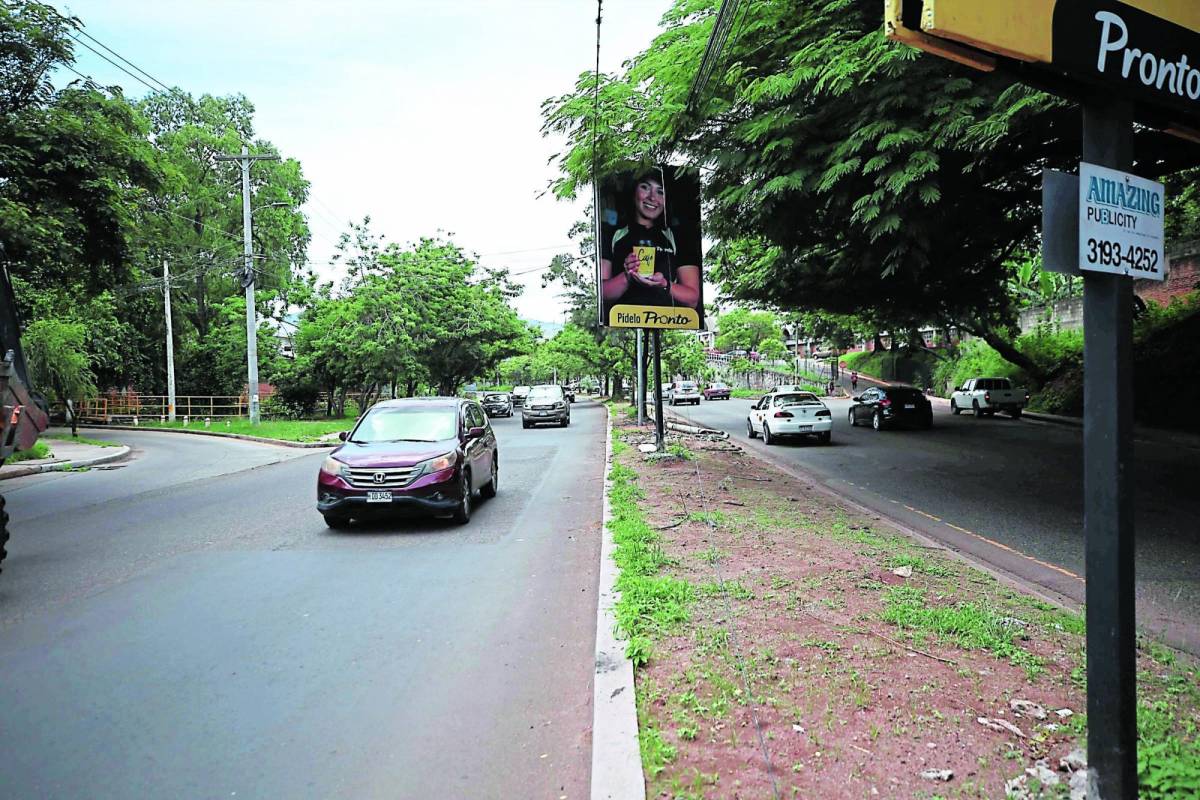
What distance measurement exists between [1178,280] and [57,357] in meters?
42.5

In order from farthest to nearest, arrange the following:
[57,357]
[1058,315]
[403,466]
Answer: [1058,315]
[57,357]
[403,466]

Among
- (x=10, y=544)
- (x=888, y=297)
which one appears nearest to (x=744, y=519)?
(x=10, y=544)

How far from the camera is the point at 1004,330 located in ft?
116

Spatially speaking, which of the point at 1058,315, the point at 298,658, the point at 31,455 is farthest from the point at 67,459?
the point at 1058,315

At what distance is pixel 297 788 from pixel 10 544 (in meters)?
7.63

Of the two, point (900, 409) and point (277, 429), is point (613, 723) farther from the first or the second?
point (277, 429)

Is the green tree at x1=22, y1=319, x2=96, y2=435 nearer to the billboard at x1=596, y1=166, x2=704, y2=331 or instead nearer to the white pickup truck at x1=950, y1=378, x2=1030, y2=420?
the billboard at x1=596, y1=166, x2=704, y2=331

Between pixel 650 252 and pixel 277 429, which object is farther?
pixel 277 429

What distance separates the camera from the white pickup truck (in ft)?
94.4

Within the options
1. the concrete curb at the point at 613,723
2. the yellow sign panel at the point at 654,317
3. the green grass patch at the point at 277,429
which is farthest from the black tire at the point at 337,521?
the green grass patch at the point at 277,429

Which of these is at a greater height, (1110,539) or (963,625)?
(1110,539)

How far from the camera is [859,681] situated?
4.06 meters

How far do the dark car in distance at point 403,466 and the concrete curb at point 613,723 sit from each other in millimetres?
4050

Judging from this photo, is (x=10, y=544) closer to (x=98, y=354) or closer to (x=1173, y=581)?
(x=1173, y=581)
